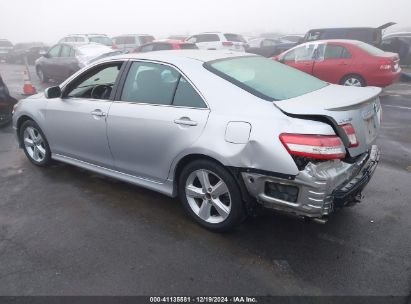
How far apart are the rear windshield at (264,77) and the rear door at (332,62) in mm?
6143

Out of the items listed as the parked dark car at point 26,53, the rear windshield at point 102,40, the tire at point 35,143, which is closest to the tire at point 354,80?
the tire at point 35,143

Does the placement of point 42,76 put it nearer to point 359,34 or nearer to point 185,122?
point 359,34

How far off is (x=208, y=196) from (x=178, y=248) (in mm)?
517

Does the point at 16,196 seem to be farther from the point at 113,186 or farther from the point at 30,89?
the point at 30,89

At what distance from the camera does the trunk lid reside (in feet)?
8.89

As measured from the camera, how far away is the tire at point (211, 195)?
9.94 feet

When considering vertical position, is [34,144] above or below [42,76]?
above

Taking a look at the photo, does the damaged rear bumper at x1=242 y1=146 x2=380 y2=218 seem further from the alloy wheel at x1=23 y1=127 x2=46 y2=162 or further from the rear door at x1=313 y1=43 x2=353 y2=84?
the rear door at x1=313 y1=43 x2=353 y2=84

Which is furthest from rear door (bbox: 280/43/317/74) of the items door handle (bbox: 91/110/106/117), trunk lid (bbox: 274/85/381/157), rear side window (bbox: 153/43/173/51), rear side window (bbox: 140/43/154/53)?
door handle (bbox: 91/110/106/117)

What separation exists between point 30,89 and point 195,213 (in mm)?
9176

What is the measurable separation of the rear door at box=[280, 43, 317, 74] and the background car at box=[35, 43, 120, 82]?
5.76m

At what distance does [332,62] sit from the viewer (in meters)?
9.47

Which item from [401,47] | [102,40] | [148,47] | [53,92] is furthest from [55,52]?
[401,47]

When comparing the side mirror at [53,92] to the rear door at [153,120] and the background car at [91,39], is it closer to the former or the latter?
the rear door at [153,120]
